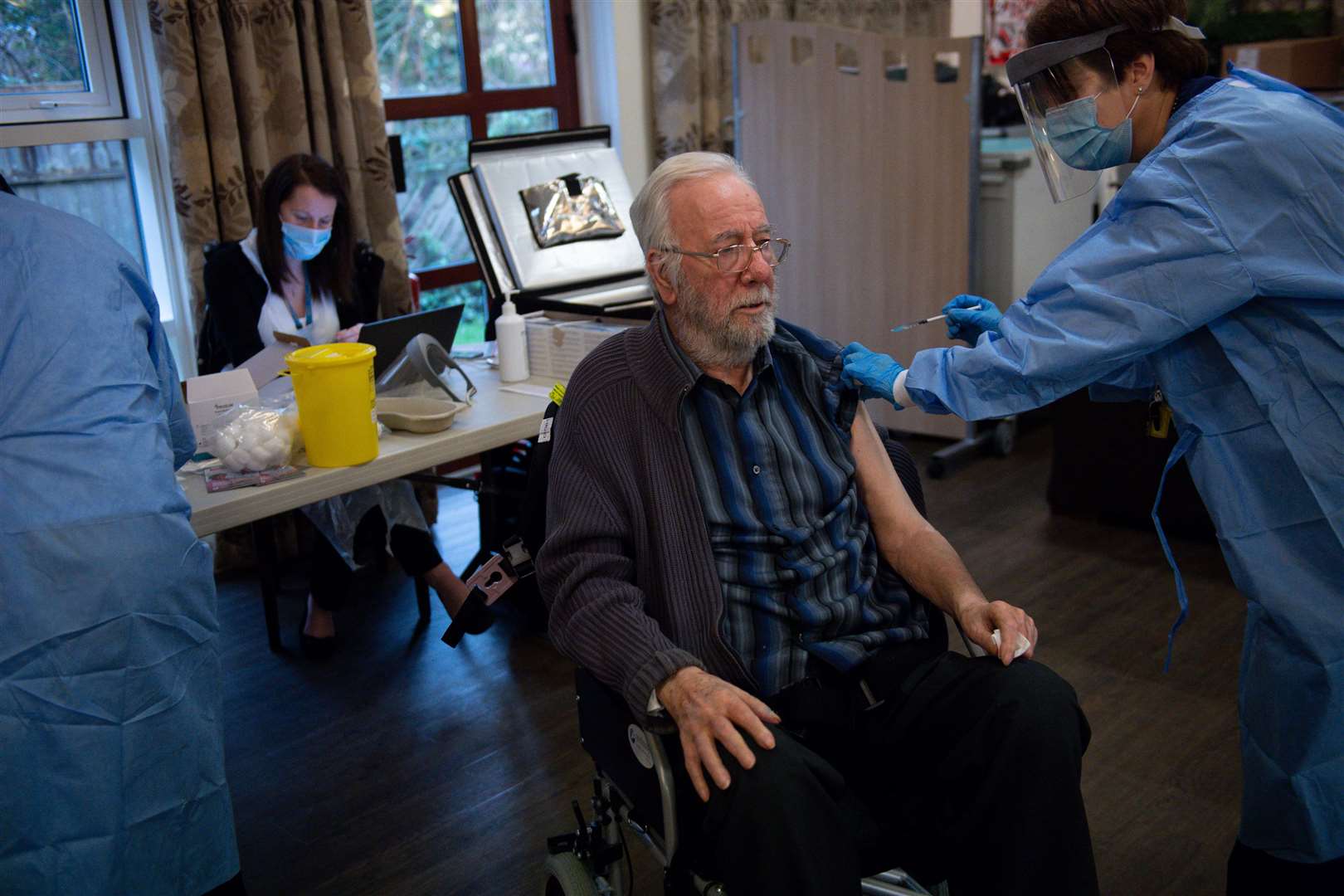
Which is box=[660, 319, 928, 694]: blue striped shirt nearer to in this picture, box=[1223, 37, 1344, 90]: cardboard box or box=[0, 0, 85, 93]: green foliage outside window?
box=[0, 0, 85, 93]: green foliage outside window

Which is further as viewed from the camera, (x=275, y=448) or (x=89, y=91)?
(x=89, y=91)

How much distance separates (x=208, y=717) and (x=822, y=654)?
0.86m

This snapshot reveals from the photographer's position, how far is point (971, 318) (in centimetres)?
203

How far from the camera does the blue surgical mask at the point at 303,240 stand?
2836mm

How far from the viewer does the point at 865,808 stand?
150 centimetres

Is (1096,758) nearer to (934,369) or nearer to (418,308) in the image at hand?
(934,369)

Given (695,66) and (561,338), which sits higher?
(695,66)

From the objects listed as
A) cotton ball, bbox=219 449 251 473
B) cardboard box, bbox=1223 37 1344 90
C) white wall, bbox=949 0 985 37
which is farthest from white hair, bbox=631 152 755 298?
white wall, bbox=949 0 985 37

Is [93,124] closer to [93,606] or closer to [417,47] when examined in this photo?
[417,47]

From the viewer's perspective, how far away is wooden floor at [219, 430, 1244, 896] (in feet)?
7.06

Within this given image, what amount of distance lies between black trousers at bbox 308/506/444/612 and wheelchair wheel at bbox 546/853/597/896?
129cm

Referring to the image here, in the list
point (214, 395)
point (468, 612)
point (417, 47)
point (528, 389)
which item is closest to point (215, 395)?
point (214, 395)

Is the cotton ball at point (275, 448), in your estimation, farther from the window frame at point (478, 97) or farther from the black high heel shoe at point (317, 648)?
the window frame at point (478, 97)

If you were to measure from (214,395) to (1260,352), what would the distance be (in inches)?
66.4
